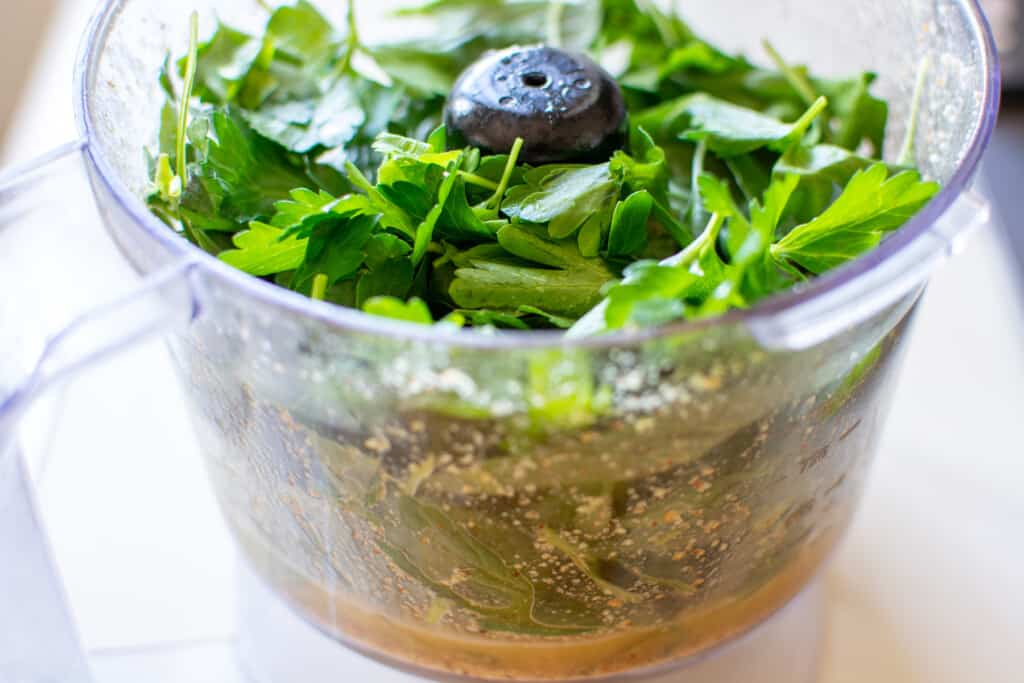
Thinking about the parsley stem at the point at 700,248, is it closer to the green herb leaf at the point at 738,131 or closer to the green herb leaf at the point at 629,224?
the green herb leaf at the point at 629,224

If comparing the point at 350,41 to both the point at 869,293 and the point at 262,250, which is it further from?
the point at 869,293

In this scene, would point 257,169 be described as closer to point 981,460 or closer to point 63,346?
point 63,346

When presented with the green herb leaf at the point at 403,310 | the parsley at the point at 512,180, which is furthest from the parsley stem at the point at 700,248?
the green herb leaf at the point at 403,310

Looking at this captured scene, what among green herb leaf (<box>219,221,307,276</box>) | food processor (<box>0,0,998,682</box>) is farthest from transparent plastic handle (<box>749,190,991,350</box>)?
green herb leaf (<box>219,221,307,276</box>)

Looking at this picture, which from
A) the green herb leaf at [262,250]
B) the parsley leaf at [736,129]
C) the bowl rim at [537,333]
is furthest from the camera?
the parsley leaf at [736,129]

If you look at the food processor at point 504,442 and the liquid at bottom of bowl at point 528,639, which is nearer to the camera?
the food processor at point 504,442

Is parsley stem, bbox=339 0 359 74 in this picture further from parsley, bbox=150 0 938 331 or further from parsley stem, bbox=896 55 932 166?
parsley stem, bbox=896 55 932 166

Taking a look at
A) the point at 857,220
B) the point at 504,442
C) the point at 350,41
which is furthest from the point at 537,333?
the point at 350,41
